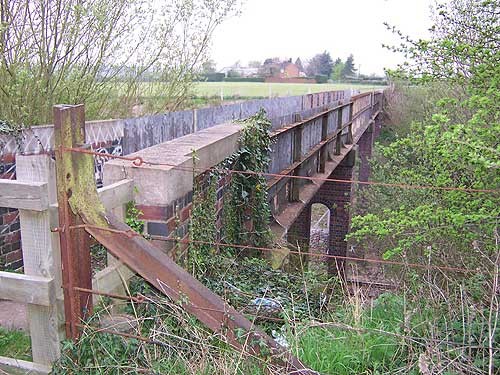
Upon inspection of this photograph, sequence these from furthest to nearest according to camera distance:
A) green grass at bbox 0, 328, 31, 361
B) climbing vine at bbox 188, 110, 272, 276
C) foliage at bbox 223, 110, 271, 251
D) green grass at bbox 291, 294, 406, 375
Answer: foliage at bbox 223, 110, 271, 251, climbing vine at bbox 188, 110, 272, 276, green grass at bbox 0, 328, 31, 361, green grass at bbox 291, 294, 406, 375

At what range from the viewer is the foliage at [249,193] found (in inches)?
228

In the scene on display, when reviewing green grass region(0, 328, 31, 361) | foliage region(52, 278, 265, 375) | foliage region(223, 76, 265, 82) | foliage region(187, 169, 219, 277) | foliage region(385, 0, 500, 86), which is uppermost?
foliage region(223, 76, 265, 82)

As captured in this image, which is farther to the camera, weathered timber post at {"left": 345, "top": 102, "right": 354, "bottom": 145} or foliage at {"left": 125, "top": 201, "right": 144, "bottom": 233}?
weathered timber post at {"left": 345, "top": 102, "right": 354, "bottom": 145}

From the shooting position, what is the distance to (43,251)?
8.82 ft

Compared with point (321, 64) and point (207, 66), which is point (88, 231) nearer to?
point (207, 66)

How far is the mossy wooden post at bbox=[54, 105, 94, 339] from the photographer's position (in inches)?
101

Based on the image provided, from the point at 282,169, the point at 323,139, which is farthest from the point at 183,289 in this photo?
the point at 323,139

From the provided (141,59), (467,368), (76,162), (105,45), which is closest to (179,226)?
(76,162)

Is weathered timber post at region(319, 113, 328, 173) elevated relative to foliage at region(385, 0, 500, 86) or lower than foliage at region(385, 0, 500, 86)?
lower

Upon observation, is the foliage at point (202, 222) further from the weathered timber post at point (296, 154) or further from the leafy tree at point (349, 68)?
the leafy tree at point (349, 68)

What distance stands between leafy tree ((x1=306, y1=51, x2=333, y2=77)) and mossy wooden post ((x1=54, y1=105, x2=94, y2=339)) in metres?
84.0

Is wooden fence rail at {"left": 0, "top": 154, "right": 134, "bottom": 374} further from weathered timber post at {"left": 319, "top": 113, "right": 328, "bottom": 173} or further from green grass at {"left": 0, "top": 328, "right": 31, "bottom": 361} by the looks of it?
weathered timber post at {"left": 319, "top": 113, "right": 328, "bottom": 173}

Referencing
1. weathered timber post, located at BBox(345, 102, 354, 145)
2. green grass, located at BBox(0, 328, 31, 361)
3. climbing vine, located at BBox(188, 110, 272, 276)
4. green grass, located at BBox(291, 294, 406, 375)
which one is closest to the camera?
green grass, located at BBox(291, 294, 406, 375)

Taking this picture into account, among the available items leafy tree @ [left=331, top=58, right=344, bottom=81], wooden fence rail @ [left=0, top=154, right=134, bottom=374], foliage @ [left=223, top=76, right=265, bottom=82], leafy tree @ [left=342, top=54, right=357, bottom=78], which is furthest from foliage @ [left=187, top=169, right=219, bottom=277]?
leafy tree @ [left=342, top=54, right=357, bottom=78]
